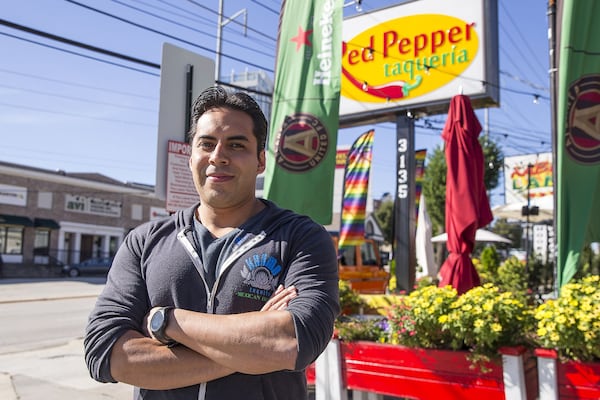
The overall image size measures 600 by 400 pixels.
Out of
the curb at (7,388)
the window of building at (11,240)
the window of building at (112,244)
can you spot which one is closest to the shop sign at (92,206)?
the window of building at (112,244)

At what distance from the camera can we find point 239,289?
1.91m

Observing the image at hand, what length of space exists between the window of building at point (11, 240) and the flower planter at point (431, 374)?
3692 cm

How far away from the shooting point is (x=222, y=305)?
1892 millimetres

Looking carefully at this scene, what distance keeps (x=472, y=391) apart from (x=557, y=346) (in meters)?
0.72

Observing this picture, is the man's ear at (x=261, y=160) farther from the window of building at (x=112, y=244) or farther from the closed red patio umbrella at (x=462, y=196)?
the window of building at (x=112, y=244)

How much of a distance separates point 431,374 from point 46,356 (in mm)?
7689

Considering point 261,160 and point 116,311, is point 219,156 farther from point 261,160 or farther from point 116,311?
point 116,311

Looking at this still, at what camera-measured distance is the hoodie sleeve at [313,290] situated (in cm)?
180

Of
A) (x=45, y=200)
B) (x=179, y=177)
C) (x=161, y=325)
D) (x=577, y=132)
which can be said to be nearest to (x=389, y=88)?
(x=577, y=132)

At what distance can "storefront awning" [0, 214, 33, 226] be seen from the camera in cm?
3495

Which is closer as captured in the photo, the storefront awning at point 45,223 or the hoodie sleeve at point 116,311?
the hoodie sleeve at point 116,311

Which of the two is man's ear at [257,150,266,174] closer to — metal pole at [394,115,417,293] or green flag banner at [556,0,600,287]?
green flag banner at [556,0,600,287]

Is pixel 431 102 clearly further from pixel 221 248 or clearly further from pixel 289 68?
pixel 221 248

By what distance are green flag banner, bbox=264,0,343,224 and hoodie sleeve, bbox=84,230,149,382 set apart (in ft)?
15.8
